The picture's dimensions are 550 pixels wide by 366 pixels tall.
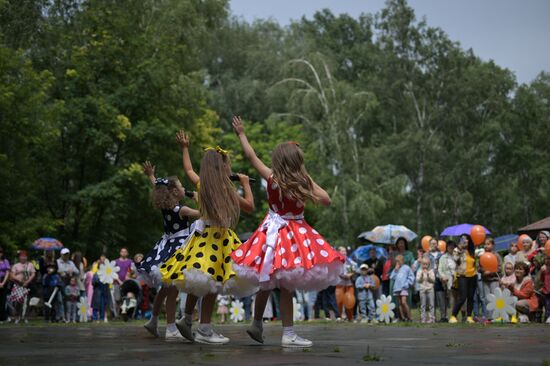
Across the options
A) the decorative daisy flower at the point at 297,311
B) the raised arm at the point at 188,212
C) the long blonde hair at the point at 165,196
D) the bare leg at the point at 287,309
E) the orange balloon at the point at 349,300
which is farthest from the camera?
the decorative daisy flower at the point at 297,311

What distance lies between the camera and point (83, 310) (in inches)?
998

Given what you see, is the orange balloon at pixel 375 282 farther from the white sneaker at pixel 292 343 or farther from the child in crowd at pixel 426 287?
the white sneaker at pixel 292 343

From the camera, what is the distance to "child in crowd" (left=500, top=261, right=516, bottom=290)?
65.9 feet

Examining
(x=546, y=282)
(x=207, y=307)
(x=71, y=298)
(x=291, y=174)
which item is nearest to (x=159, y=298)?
(x=207, y=307)

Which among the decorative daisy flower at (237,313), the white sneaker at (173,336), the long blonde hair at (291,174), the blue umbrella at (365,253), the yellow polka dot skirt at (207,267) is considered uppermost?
the blue umbrella at (365,253)

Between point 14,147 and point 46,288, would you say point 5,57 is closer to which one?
point 14,147

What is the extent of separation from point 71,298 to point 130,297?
1526 mm

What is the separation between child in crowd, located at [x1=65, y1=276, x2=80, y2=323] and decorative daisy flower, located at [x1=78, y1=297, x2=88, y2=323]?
0.16 meters

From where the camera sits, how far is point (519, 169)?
225 feet

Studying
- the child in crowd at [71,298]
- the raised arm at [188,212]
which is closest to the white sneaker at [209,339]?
the raised arm at [188,212]

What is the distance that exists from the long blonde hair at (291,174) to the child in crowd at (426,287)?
1183 cm

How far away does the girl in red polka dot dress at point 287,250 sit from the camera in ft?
31.8

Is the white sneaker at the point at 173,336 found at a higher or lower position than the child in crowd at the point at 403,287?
lower

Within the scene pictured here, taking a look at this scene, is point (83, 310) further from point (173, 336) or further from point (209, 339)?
point (209, 339)
